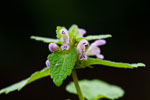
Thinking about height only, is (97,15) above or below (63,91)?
above

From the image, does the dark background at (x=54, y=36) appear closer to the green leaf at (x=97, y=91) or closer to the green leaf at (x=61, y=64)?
the green leaf at (x=97, y=91)

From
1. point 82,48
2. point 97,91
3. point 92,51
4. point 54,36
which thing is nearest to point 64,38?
point 82,48

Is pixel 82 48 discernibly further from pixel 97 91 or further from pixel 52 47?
pixel 97 91

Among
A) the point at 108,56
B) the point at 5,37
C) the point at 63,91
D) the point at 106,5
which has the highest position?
the point at 106,5

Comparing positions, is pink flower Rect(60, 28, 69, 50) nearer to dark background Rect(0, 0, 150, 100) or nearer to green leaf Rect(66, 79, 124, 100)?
green leaf Rect(66, 79, 124, 100)

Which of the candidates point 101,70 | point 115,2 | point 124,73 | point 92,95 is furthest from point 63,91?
point 92,95

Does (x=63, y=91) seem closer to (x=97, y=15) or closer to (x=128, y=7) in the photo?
(x=97, y=15)
